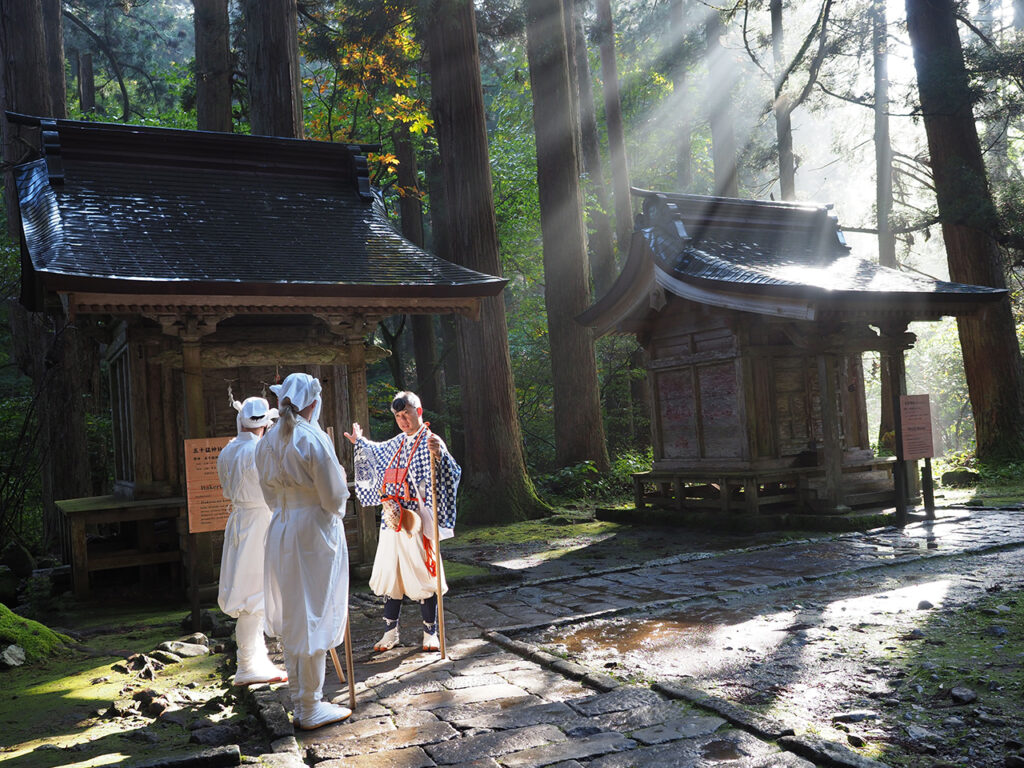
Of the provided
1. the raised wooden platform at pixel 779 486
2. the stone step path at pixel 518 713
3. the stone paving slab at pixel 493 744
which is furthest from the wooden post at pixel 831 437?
the stone paving slab at pixel 493 744

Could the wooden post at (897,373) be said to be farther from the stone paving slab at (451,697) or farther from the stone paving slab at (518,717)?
the stone paving slab at (518,717)

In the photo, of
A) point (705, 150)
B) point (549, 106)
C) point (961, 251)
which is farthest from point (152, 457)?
point (705, 150)

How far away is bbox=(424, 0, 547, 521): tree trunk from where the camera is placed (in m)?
13.7

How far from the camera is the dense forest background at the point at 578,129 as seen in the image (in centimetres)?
1454

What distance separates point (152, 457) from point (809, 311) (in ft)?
25.9

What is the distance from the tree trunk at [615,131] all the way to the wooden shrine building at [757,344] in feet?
28.6

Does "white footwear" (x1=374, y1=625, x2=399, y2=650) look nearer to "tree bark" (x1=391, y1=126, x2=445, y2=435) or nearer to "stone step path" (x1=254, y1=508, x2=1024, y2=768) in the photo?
"stone step path" (x1=254, y1=508, x2=1024, y2=768)

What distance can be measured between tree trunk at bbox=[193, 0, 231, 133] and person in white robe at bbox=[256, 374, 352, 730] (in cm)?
1119

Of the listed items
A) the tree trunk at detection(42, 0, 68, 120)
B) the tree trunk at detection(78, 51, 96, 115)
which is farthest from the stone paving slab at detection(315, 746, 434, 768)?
the tree trunk at detection(78, 51, 96, 115)

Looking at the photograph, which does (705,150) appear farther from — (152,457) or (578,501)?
(152,457)

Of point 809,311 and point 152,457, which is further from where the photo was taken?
point 809,311

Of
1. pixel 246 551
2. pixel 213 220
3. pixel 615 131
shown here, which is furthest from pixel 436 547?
pixel 615 131

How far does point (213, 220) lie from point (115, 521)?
11.6 ft

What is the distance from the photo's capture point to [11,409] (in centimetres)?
1449
